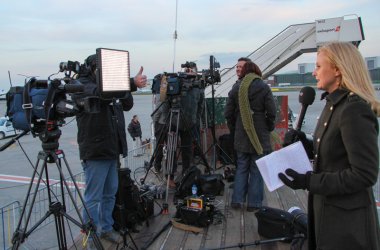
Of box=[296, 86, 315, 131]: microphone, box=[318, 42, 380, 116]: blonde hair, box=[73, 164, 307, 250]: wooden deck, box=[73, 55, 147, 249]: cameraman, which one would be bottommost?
box=[73, 164, 307, 250]: wooden deck

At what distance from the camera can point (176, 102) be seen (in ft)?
17.9

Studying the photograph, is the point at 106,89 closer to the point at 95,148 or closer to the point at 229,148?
the point at 95,148

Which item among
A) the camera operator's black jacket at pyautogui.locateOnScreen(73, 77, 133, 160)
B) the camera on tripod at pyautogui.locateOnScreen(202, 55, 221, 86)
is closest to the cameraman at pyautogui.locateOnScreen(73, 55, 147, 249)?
the camera operator's black jacket at pyautogui.locateOnScreen(73, 77, 133, 160)

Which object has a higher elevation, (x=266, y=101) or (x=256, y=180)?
(x=266, y=101)

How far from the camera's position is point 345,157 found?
1833mm

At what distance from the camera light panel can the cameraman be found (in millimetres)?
327

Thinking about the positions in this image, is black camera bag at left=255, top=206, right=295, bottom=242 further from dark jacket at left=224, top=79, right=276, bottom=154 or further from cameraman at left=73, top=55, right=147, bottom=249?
cameraman at left=73, top=55, right=147, bottom=249

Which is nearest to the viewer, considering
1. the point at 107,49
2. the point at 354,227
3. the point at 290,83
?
the point at 354,227

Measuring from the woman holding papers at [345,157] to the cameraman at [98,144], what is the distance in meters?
2.06

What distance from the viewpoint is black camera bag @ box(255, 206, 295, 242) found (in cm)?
368

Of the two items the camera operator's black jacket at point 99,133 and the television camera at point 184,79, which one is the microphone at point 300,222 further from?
the television camera at point 184,79

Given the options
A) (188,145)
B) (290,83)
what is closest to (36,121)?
(188,145)

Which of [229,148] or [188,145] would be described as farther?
[229,148]

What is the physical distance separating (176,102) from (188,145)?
101cm
